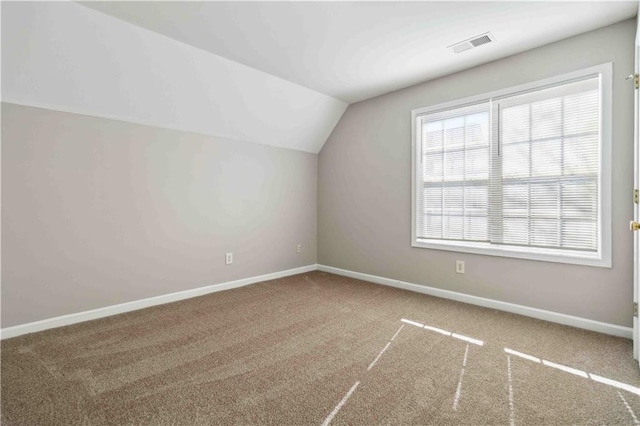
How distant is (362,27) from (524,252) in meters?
2.42

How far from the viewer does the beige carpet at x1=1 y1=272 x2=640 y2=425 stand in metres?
1.51

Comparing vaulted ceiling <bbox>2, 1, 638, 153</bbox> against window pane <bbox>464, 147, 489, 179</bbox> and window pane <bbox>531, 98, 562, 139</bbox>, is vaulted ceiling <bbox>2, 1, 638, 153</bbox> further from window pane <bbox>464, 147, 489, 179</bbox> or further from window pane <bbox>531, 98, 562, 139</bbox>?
window pane <bbox>464, 147, 489, 179</bbox>

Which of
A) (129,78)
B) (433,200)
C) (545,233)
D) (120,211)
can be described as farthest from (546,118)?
(120,211)

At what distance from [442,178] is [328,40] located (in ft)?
6.35

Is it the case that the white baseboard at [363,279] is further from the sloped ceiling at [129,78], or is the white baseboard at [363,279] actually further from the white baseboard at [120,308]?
the sloped ceiling at [129,78]

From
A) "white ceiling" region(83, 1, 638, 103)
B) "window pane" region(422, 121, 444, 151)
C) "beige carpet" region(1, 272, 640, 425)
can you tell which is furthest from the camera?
"window pane" region(422, 121, 444, 151)

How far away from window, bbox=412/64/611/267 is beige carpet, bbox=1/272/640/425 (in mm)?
764

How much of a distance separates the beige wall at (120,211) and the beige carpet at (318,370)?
38 cm

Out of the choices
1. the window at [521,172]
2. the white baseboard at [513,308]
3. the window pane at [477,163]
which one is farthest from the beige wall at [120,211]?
the window pane at [477,163]

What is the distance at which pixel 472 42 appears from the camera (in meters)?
2.62

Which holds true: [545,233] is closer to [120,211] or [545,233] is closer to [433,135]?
[433,135]

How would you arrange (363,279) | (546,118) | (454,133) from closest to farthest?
(546,118), (454,133), (363,279)

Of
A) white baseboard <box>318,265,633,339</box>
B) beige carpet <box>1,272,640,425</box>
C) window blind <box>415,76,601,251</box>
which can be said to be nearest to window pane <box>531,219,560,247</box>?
window blind <box>415,76,601,251</box>

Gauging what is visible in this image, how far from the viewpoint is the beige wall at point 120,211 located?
2.44m
